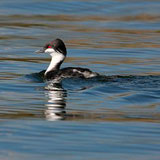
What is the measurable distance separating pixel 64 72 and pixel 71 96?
2.07 meters

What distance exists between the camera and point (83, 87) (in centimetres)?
1341

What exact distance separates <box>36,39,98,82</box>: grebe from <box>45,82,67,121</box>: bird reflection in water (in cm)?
37

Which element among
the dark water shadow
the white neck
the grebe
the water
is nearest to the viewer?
the water

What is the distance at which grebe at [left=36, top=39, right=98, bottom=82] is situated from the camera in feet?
46.4

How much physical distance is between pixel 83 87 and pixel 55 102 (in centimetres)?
154

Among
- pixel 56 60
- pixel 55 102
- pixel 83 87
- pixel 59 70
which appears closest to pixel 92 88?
pixel 83 87

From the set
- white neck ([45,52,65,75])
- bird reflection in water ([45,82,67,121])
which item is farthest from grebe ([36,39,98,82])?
bird reflection in water ([45,82,67,121])

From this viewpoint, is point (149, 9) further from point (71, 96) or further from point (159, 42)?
point (71, 96)

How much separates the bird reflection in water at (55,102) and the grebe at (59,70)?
14.6 inches

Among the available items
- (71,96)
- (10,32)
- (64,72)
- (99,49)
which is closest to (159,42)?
(99,49)

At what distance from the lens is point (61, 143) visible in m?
9.02

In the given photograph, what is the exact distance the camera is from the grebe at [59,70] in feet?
46.4

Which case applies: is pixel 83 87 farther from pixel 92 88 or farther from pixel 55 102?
pixel 55 102

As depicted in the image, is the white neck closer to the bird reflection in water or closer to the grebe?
the grebe
